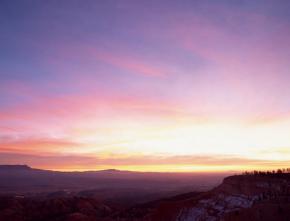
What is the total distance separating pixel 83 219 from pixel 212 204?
28.8m

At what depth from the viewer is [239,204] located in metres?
29.4

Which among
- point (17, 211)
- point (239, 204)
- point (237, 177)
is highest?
point (237, 177)

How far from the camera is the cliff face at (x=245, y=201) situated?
84.4 feet

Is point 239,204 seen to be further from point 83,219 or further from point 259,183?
point 83,219

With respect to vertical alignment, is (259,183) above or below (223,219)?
above

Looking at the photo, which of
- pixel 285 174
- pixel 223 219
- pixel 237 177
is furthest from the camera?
pixel 237 177

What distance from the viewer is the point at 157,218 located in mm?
41781

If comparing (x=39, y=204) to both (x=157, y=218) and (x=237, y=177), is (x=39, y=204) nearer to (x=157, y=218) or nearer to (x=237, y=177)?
(x=157, y=218)

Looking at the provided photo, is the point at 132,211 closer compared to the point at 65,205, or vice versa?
the point at 132,211

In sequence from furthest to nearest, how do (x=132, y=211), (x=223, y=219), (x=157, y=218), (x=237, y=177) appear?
(x=132, y=211), (x=157, y=218), (x=237, y=177), (x=223, y=219)

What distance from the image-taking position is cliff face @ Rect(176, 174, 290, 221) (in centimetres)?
2573

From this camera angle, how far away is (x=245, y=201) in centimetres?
2916

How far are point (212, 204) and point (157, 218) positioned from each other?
981 cm

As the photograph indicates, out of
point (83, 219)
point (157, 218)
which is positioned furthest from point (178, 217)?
point (83, 219)
